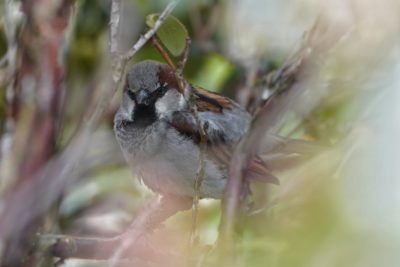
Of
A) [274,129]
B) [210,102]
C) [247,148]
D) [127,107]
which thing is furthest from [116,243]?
[247,148]

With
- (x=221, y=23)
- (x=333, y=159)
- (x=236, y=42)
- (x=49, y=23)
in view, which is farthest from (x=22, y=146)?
(x=221, y=23)

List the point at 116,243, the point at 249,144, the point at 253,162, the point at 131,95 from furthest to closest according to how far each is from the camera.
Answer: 1. the point at 131,95
2. the point at 253,162
3. the point at 116,243
4. the point at 249,144

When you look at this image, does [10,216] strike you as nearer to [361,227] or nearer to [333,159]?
[333,159]

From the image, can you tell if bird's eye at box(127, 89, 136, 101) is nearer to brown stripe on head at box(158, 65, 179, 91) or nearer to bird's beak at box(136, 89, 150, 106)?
bird's beak at box(136, 89, 150, 106)

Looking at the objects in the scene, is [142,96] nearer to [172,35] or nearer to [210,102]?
[210,102]

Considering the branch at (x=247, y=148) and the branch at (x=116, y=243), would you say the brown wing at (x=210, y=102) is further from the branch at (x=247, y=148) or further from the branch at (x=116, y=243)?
the branch at (x=247, y=148)

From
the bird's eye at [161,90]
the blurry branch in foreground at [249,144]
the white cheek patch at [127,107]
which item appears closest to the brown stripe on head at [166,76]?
the bird's eye at [161,90]

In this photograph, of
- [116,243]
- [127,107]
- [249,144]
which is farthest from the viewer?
[127,107]
